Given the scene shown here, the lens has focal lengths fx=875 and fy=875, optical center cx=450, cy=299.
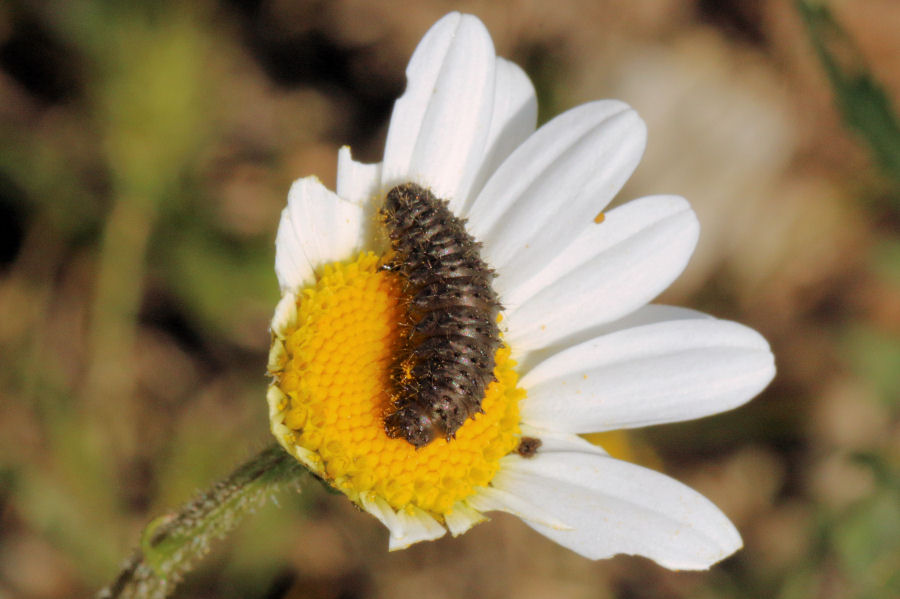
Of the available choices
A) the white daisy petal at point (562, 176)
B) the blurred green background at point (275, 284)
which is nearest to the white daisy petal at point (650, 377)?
the white daisy petal at point (562, 176)

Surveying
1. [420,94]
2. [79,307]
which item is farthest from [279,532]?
[420,94]

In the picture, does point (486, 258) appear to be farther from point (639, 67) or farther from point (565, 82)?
point (639, 67)

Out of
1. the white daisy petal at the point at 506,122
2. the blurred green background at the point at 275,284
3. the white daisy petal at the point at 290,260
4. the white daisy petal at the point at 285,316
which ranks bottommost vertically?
the blurred green background at the point at 275,284

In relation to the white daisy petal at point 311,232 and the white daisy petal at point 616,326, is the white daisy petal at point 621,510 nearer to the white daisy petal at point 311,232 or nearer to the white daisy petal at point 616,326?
the white daisy petal at point 616,326

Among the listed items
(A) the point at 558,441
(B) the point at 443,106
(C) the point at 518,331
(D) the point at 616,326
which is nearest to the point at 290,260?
(B) the point at 443,106

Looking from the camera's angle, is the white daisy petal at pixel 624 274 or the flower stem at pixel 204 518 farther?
the white daisy petal at pixel 624 274

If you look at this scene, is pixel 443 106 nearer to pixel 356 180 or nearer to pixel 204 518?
pixel 356 180
